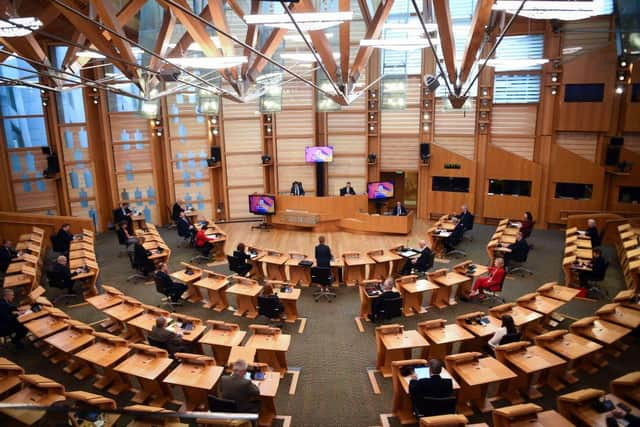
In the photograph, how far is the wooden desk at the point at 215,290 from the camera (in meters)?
10.2

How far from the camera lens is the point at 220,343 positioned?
7555 mm

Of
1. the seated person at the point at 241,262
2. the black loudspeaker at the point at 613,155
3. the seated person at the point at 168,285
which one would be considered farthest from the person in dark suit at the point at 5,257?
the black loudspeaker at the point at 613,155

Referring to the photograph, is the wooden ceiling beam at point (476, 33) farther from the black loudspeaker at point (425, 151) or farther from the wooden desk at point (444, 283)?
the black loudspeaker at point (425, 151)

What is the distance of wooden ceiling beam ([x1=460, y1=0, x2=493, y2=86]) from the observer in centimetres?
730

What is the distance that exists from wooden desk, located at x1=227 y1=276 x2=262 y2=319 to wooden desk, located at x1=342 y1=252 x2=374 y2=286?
2.64 meters

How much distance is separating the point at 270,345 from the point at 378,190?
11.6 meters

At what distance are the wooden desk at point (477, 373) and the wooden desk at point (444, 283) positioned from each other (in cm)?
309

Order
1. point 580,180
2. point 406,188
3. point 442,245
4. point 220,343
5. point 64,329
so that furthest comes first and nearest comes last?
point 406,188
point 580,180
point 442,245
point 64,329
point 220,343

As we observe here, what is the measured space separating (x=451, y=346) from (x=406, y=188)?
15.5 m

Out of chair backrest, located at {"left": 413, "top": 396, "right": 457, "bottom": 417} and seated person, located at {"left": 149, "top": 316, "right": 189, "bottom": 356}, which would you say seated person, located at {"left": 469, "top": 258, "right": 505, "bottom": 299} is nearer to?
chair backrest, located at {"left": 413, "top": 396, "right": 457, "bottom": 417}

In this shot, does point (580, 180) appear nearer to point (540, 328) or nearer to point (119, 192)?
point (540, 328)

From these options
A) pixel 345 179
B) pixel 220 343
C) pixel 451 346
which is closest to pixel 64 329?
pixel 220 343

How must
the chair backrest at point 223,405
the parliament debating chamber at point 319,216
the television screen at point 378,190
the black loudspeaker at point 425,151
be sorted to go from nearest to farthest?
the chair backrest at point 223,405 < the parliament debating chamber at point 319,216 < the black loudspeaker at point 425,151 < the television screen at point 378,190

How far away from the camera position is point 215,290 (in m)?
10.2
